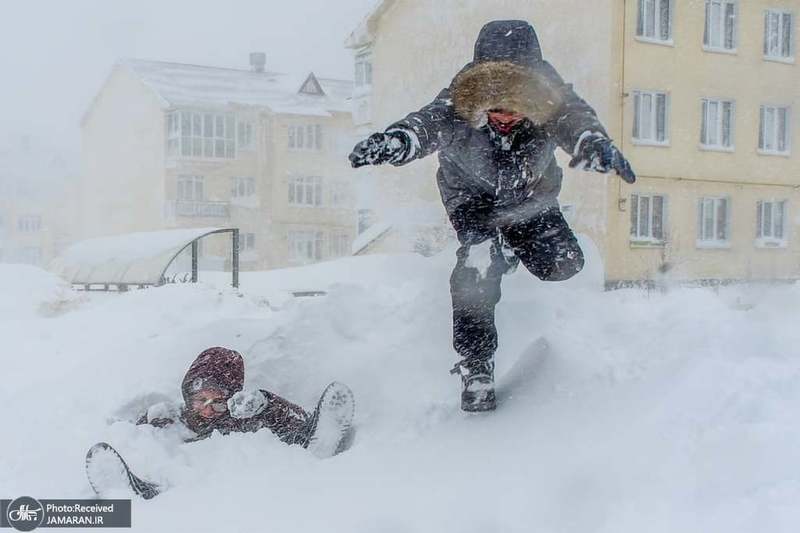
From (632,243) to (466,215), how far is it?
496 centimetres

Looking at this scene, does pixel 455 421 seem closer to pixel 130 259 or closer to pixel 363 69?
pixel 130 259

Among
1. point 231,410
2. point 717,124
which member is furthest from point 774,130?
point 231,410

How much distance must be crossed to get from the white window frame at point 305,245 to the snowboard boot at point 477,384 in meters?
5.88

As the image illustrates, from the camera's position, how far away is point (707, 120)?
7.91m

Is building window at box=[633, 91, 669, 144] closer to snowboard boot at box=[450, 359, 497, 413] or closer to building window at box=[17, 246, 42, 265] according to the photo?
snowboard boot at box=[450, 359, 497, 413]

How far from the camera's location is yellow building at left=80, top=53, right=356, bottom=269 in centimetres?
896

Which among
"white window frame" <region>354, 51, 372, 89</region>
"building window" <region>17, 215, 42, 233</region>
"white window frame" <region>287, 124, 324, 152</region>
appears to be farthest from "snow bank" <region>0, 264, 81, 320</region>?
"building window" <region>17, 215, 42, 233</region>

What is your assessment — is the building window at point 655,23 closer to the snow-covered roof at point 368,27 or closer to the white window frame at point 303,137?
the snow-covered roof at point 368,27

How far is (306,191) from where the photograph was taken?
973cm

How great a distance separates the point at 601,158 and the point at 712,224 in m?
5.40

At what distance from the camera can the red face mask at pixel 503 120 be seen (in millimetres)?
2582

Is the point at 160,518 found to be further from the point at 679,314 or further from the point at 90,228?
the point at 90,228

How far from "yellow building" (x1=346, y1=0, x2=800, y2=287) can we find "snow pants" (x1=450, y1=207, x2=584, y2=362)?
4.25 metres

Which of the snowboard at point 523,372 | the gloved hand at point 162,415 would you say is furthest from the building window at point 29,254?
the snowboard at point 523,372
